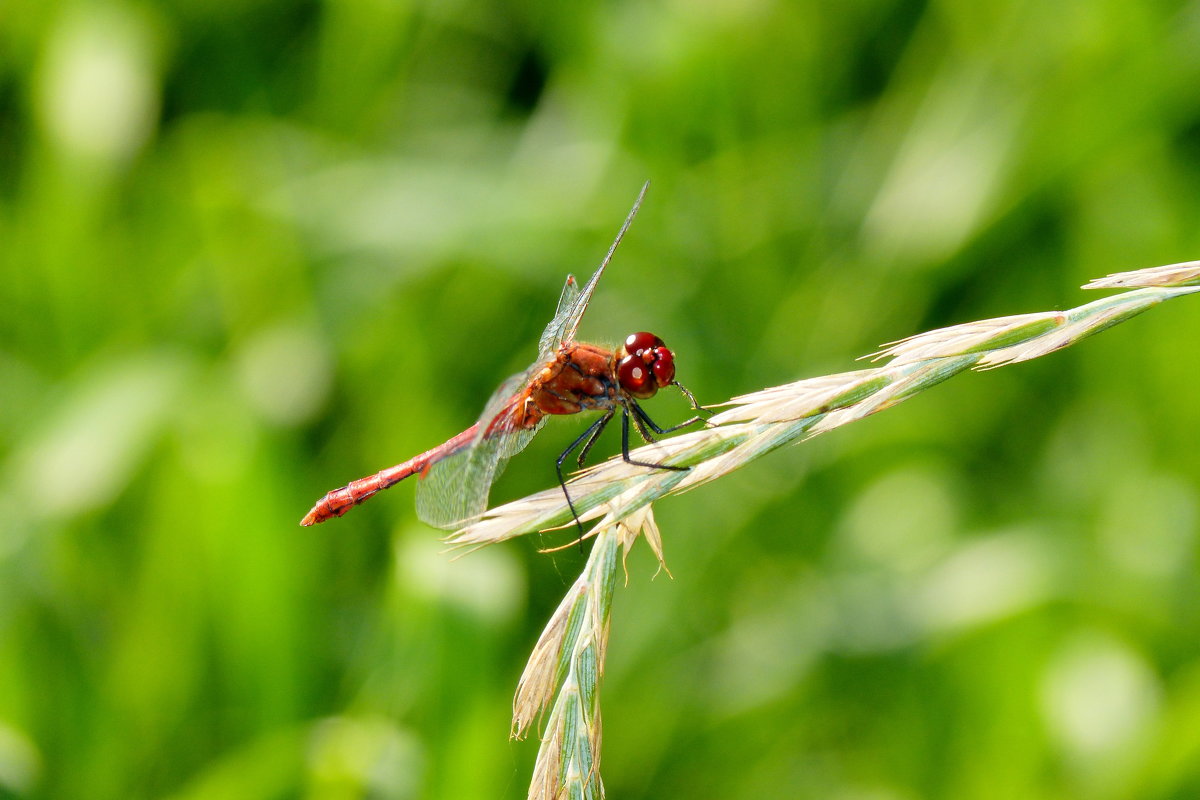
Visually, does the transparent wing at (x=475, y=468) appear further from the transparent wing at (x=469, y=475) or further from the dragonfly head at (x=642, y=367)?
the dragonfly head at (x=642, y=367)

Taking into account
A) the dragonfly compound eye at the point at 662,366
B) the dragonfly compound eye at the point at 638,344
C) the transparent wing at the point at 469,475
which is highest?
the dragonfly compound eye at the point at 638,344

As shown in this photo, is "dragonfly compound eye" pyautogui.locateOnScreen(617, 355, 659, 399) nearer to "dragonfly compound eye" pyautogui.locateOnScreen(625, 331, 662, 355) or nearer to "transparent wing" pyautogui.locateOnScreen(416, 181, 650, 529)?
"dragonfly compound eye" pyautogui.locateOnScreen(625, 331, 662, 355)

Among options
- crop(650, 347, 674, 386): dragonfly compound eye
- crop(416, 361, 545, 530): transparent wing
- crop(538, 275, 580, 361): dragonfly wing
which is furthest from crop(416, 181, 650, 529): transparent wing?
crop(650, 347, 674, 386): dragonfly compound eye

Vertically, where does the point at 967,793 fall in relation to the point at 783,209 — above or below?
below

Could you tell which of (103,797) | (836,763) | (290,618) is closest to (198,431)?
(290,618)

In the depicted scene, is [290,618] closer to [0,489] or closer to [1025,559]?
[0,489]

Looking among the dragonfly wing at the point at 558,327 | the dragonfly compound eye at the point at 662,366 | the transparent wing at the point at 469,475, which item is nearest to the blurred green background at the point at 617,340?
the transparent wing at the point at 469,475

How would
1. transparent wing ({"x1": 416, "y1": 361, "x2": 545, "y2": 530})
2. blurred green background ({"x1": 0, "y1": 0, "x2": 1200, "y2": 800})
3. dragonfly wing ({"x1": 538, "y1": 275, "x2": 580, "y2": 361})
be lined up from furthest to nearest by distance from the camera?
blurred green background ({"x1": 0, "y1": 0, "x2": 1200, "y2": 800}) → dragonfly wing ({"x1": 538, "y1": 275, "x2": 580, "y2": 361}) → transparent wing ({"x1": 416, "y1": 361, "x2": 545, "y2": 530})
